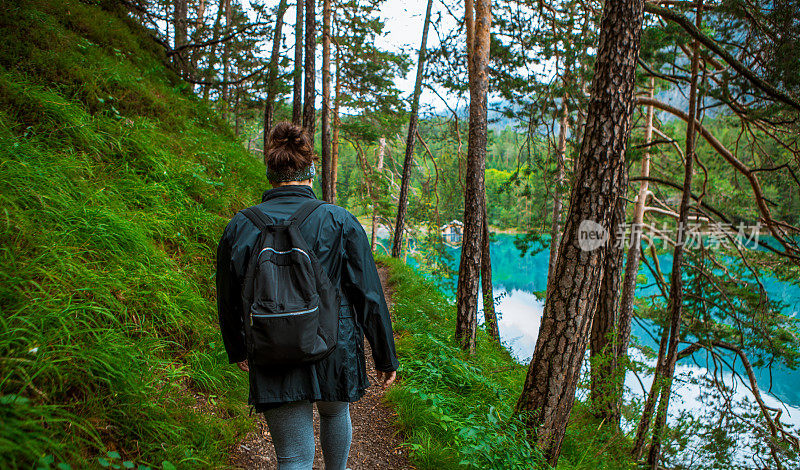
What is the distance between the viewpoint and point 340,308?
1594mm

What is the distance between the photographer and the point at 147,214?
3.41 metres

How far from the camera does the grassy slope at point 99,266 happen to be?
1.65m

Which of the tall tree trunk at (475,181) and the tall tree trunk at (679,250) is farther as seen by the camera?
the tall tree trunk at (475,181)

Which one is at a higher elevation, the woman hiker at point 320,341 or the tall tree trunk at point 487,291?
the woman hiker at point 320,341

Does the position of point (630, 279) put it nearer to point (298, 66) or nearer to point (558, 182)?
point (558, 182)

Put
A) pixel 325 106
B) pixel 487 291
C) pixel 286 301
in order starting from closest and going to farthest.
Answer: pixel 286 301 < pixel 487 291 < pixel 325 106

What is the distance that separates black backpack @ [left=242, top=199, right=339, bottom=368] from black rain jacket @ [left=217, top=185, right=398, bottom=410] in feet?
0.20

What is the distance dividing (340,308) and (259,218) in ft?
1.65

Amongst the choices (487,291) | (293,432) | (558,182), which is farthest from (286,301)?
(558,182)

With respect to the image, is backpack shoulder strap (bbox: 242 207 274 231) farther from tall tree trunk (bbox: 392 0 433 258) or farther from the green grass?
tall tree trunk (bbox: 392 0 433 258)

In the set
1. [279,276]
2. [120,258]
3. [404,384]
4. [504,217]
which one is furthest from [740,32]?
[504,217]

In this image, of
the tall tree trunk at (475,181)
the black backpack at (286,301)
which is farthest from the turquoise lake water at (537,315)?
the black backpack at (286,301)

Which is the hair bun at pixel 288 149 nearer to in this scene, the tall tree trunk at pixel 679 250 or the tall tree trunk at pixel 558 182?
the tall tree trunk at pixel 679 250

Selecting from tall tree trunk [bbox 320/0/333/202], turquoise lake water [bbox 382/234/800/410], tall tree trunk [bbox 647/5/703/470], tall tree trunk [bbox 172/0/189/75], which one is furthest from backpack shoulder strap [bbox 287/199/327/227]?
tall tree trunk [bbox 172/0/189/75]
